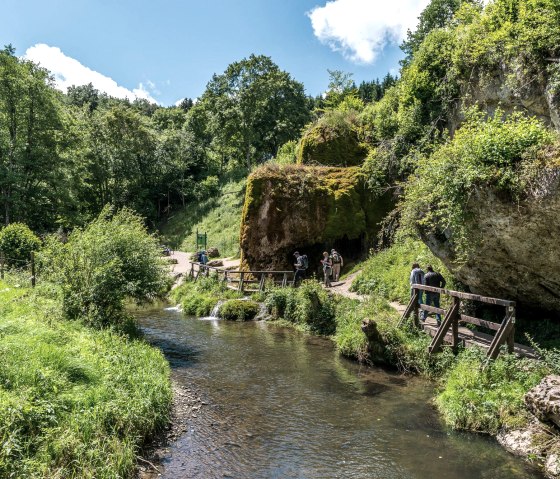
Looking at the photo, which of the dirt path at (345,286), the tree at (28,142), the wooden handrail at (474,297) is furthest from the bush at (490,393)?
the tree at (28,142)

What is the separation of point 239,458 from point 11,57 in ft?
137

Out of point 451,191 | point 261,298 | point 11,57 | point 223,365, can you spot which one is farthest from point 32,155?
point 451,191

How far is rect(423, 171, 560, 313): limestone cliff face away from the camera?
31.6 feet

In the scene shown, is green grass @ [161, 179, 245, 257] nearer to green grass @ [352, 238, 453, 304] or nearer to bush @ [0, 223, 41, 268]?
bush @ [0, 223, 41, 268]

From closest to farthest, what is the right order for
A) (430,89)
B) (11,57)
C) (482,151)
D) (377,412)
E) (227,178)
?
(377,412), (482,151), (430,89), (11,57), (227,178)

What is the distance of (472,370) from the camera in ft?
31.0

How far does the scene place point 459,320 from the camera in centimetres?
1177

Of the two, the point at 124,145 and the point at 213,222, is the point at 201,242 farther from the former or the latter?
the point at 124,145

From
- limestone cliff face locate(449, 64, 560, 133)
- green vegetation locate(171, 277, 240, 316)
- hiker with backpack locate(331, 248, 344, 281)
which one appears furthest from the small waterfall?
limestone cliff face locate(449, 64, 560, 133)

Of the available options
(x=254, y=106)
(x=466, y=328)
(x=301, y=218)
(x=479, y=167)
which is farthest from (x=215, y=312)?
(x=254, y=106)

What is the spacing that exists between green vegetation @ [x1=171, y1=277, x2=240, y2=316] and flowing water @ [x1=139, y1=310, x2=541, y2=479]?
7758 millimetres

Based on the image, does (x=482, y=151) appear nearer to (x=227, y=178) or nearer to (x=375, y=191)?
(x=375, y=191)

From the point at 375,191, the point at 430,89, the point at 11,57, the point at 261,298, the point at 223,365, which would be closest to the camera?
the point at 223,365

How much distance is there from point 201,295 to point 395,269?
10406mm
